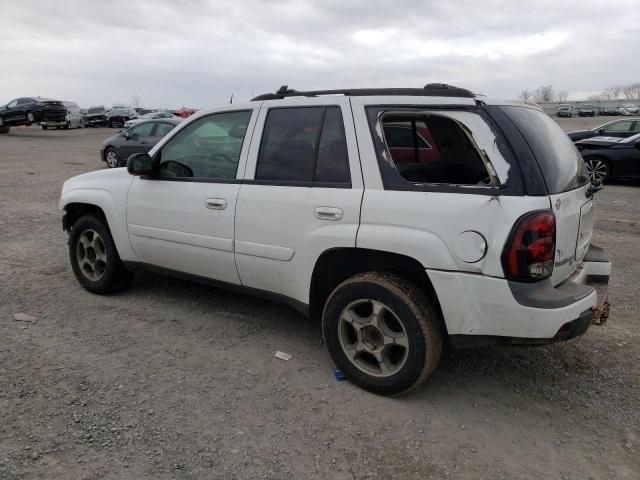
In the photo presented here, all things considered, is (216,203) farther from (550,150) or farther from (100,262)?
(550,150)

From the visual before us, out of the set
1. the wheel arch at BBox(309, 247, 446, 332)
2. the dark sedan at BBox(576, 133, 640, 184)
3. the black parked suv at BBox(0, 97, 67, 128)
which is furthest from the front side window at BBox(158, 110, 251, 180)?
the black parked suv at BBox(0, 97, 67, 128)

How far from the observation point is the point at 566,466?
256 cm

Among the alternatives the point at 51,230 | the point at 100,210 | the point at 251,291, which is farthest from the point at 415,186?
the point at 51,230

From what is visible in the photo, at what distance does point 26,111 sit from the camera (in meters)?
29.2

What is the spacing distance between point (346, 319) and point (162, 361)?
134cm

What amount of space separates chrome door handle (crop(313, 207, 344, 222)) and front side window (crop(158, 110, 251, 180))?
84 centimetres

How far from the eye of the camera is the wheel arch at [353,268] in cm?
305

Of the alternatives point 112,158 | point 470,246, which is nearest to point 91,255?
point 470,246

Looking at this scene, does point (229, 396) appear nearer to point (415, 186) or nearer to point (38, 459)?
point (38, 459)

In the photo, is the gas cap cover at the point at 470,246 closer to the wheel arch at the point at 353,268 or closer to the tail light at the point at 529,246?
the tail light at the point at 529,246

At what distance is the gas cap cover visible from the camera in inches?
107

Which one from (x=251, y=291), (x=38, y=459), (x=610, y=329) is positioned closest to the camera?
(x=38, y=459)

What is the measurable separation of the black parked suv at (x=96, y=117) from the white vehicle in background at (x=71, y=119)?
113cm

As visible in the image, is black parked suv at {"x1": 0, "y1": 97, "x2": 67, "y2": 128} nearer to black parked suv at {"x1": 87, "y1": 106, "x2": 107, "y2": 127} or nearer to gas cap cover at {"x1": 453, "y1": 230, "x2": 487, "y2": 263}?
black parked suv at {"x1": 87, "y1": 106, "x2": 107, "y2": 127}
